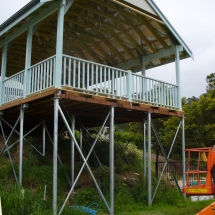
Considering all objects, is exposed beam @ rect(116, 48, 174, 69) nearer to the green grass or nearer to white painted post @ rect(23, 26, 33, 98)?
the green grass

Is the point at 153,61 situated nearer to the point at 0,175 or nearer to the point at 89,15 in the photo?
the point at 89,15

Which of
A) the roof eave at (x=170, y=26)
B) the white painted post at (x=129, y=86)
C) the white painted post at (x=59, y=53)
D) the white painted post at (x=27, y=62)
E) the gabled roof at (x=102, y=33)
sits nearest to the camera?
the white painted post at (x=59, y=53)

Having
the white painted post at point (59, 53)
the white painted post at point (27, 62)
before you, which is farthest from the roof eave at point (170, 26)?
the white painted post at point (27, 62)

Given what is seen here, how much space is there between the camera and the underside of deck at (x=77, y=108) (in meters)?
9.32

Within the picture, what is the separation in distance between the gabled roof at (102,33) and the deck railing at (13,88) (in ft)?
4.57

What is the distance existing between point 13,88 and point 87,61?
130 inches

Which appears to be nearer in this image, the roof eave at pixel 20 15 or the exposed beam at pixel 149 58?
the roof eave at pixel 20 15

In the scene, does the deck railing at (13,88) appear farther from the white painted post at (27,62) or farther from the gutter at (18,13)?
the gutter at (18,13)

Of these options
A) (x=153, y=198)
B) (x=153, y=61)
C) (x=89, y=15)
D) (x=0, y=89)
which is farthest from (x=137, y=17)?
(x=153, y=198)

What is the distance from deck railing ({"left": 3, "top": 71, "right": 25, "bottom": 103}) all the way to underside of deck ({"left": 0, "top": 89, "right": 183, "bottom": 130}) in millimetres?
319

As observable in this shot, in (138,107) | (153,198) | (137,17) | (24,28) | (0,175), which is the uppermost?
(137,17)

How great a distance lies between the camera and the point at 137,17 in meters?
12.1

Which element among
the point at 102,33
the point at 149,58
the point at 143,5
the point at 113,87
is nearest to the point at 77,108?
the point at 113,87

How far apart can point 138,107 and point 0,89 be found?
4997 millimetres
